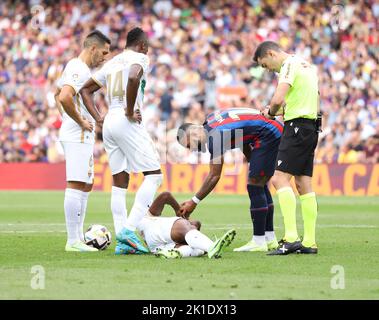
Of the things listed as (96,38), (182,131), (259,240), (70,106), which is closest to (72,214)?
(70,106)

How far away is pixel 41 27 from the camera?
3528cm

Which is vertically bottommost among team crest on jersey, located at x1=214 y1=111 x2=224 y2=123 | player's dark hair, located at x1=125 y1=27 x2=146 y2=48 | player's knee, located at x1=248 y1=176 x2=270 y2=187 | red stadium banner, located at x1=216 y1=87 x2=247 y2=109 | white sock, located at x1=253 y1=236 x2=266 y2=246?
white sock, located at x1=253 y1=236 x2=266 y2=246

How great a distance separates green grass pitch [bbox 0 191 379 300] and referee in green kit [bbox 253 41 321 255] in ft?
1.43

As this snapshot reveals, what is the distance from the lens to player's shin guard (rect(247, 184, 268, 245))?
12.1 metres

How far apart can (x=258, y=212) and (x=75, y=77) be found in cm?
288

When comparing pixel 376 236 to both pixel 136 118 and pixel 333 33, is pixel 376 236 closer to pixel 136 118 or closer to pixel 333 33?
pixel 136 118

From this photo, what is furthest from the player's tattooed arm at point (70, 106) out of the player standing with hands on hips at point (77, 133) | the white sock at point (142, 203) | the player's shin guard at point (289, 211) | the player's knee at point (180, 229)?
the player's shin guard at point (289, 211)

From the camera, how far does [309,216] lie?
455 inches

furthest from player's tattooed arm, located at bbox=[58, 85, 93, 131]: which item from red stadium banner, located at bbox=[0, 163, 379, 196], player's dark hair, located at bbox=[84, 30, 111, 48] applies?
red stadium banner, located at bbox=[0, 163, 379, 196]

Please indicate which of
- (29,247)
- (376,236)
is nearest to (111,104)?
(29,247)

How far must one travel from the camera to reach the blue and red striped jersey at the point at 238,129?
39.3 feet

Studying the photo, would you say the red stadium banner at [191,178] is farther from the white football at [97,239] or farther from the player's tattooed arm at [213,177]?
the white football at [97,239]

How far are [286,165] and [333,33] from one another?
20.6 meters

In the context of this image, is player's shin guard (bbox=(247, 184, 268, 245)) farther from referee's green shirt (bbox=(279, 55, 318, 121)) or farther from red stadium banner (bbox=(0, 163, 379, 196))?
red stadium banner (bbox=(0, 163, 379, 196))
